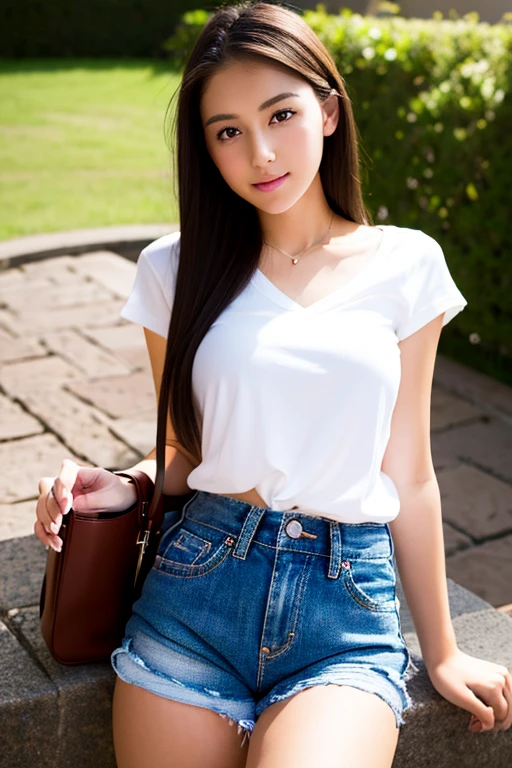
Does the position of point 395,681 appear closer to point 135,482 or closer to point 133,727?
point 133,727

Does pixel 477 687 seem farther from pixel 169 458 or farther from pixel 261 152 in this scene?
pixel 261 152

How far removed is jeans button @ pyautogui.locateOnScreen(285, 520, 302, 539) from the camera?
1.97 metres

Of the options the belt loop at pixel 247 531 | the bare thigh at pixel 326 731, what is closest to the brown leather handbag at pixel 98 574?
the belt loop at pixel 247 531

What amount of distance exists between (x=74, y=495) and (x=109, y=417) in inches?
98.9

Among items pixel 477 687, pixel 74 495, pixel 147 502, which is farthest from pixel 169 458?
pixel 477 687

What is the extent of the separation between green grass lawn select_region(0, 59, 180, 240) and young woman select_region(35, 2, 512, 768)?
2513 millimetres

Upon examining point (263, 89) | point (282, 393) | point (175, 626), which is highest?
point (263, 89)

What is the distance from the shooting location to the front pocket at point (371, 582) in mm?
1967

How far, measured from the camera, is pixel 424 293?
214 cm

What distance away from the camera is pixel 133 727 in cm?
191

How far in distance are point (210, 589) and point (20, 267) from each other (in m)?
5.39

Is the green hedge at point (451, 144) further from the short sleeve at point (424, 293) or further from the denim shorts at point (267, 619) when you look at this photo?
the denim shorts at point (267, 619)

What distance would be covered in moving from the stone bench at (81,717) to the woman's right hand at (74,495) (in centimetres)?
35

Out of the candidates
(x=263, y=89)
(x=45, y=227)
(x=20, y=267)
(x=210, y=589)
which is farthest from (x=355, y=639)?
(x=45, y=227)
